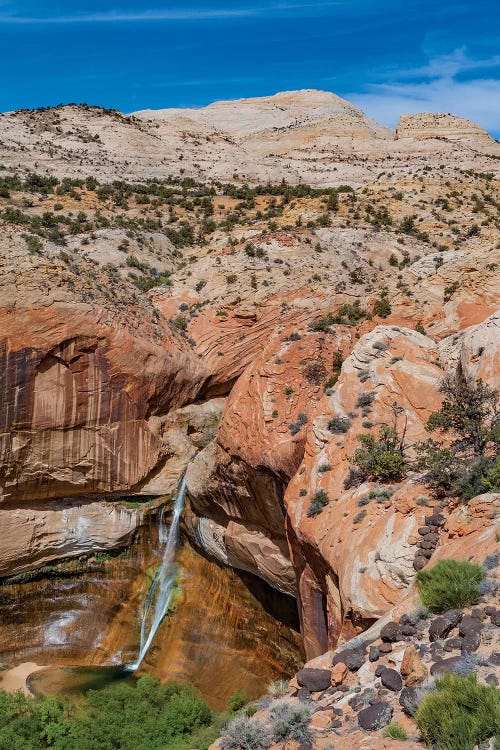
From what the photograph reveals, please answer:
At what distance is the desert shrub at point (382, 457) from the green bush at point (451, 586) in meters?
4.06

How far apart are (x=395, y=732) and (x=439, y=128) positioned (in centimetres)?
6162

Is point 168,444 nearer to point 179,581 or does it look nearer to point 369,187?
point 179,581

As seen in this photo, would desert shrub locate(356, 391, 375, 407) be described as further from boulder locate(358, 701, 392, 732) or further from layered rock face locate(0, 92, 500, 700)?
boulder locate(358, 701, 392, 732)

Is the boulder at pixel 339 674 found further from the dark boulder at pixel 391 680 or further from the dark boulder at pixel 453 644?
the dark boulder at pixel 453 644

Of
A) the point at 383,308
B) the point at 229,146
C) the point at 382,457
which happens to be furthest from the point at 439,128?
the point at 382,457

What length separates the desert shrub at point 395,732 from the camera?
5.42 m

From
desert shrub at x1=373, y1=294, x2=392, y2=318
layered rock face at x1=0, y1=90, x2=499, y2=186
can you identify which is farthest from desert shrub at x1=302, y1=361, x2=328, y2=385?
layered rock face at x1=0, y1=90, x2=499, y2=186

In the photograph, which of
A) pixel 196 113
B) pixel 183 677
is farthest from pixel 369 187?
pixel 196 113

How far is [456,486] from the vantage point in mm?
9625

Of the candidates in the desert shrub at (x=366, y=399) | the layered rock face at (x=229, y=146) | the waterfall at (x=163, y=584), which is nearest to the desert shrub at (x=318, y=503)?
the desert shrub at (x=366, y=399)

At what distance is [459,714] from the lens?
16.5 feet

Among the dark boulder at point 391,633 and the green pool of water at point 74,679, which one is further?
the green pool of water at point 74,679

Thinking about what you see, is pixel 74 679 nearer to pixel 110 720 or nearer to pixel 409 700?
pixel 110 720

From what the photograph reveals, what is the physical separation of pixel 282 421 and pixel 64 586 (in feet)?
32.7
